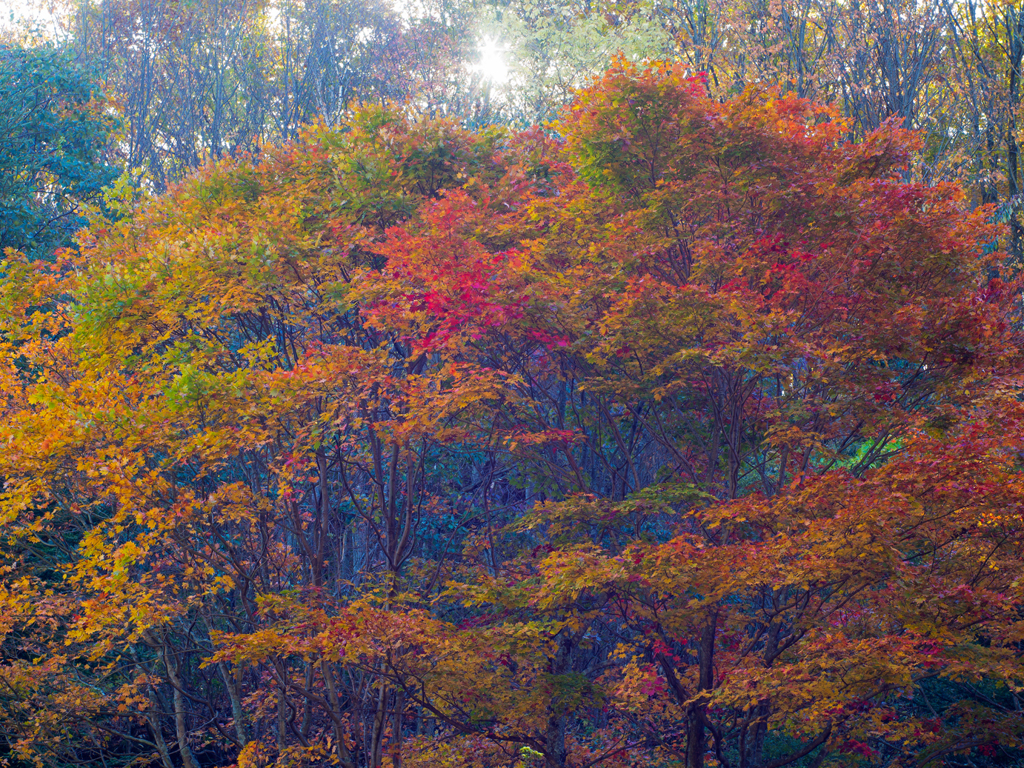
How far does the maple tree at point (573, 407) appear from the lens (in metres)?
7.38

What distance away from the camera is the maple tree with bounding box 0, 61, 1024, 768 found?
7.38 metres

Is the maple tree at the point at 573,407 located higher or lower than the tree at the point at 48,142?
lower

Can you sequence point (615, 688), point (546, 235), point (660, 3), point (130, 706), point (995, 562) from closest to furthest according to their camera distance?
point (995, 562)
point (615, 688)
point (546, 235)
point (130, 706)
point (660, 3)

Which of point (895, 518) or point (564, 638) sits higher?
point (895, 518)

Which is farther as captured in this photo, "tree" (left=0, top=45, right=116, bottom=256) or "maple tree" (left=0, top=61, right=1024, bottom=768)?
"tree" (left=0, top=45, right=116, bottom=256)

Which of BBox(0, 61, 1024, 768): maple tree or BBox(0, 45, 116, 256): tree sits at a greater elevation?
BBox(0, 45, 116, 256): tree

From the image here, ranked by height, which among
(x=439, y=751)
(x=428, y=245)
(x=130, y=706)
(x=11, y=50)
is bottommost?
(x=439, y=751)

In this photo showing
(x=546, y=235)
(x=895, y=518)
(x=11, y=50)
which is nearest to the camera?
(x=895, y=518)

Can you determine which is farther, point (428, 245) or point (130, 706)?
point (130, 706)

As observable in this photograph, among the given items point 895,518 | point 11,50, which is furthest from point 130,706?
point 11,50

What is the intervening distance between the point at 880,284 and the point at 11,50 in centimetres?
1752

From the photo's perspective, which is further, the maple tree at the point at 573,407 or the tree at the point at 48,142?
the tree at the point at 48,142

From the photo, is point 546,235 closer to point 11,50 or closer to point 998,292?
point 998,292

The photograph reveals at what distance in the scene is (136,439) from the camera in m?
7.43
